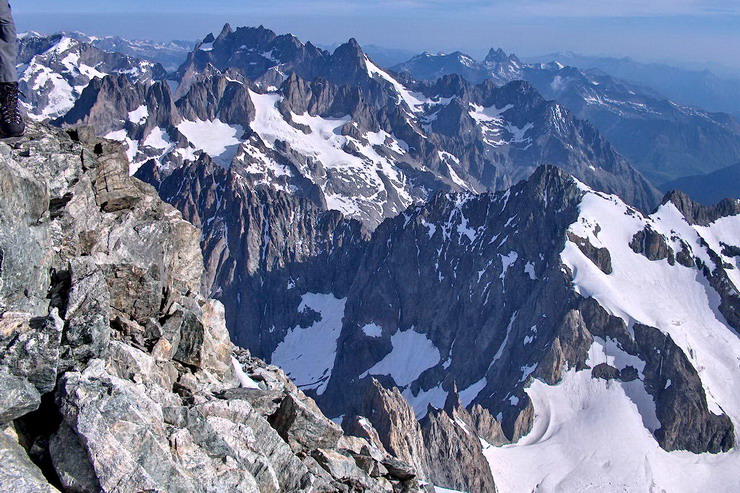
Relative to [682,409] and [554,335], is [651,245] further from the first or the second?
[682,409]

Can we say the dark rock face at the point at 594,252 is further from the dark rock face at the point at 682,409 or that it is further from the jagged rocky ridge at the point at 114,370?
the jagged rocky ridge at the point at 114,370

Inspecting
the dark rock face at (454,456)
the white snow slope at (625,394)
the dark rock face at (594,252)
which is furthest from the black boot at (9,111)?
the dark rock face at (594,252)

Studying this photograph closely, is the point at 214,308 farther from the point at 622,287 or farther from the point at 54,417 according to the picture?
the point at 622,287

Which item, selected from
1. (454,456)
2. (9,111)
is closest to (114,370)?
(9,111)

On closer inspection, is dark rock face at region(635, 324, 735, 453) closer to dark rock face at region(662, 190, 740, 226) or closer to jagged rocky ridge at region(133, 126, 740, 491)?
jagged rocky ridge at region(133, 126, 740, 491)

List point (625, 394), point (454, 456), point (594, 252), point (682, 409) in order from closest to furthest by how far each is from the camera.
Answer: point (454, 456) → point (682, 409) → point (625, 394) → point (594, 252)

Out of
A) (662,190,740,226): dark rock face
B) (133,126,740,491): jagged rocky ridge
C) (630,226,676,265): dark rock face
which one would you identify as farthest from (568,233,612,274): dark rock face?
(662,190,740,226): dark rock face

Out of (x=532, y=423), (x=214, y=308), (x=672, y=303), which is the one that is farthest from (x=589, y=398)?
(x=214, y=308)
